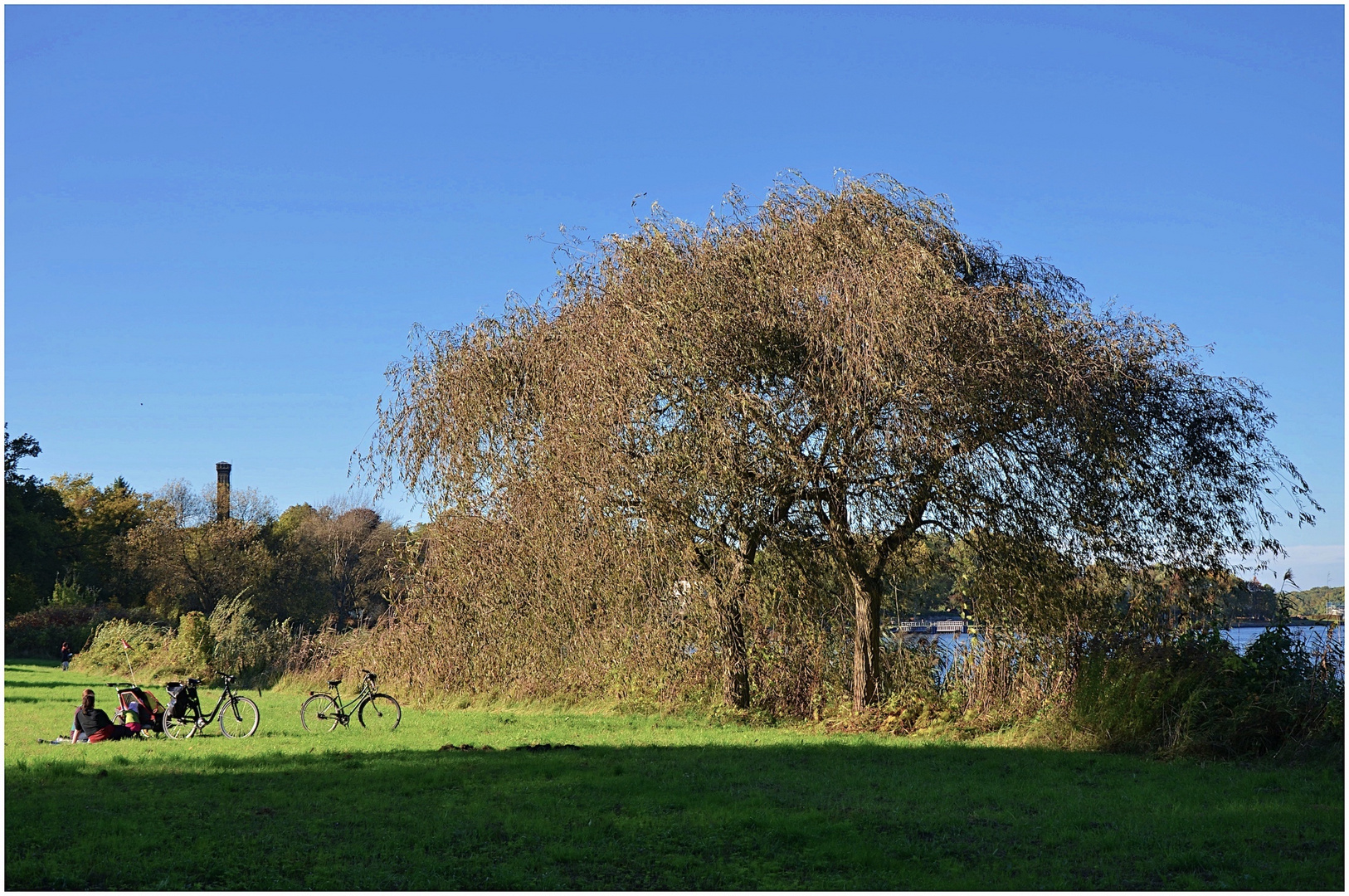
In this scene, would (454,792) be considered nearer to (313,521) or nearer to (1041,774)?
(1041,774)

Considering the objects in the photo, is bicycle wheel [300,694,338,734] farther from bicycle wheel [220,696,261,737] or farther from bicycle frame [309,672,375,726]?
bicycle wheel [220,696,261,737]

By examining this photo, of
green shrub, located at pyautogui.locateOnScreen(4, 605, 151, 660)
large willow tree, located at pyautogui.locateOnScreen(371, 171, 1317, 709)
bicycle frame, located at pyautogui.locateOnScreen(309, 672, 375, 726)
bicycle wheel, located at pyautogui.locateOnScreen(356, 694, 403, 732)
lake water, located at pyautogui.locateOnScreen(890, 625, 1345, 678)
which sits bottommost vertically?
green shrub, located at pyautogui.locateOnScreen(4, 605, 151, 660)

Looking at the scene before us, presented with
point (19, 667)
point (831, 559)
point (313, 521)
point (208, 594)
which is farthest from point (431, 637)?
point (313, 521)

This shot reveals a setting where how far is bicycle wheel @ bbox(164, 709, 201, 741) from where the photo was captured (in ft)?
41.4

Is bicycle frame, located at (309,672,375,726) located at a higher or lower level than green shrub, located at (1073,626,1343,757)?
lower

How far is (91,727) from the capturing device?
39.7ft

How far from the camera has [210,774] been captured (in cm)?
962

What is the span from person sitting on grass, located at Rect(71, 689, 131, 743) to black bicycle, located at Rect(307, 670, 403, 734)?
86.6 inches

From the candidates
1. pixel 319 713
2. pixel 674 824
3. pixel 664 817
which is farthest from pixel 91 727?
pixel 674 824

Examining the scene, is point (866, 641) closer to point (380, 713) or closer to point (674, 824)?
point (674, 824)

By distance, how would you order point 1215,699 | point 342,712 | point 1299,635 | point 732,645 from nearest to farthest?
point 1215,699 → point 1299,635 → point 732,645 → point 342,712

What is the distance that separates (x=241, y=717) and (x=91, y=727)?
5.43ft

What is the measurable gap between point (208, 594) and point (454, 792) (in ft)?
121

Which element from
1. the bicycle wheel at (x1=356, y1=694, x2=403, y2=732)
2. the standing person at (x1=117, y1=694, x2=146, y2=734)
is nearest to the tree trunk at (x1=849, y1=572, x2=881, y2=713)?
the bicycle wheel at (x1=356, y1=694, x2=403, y2=732)
